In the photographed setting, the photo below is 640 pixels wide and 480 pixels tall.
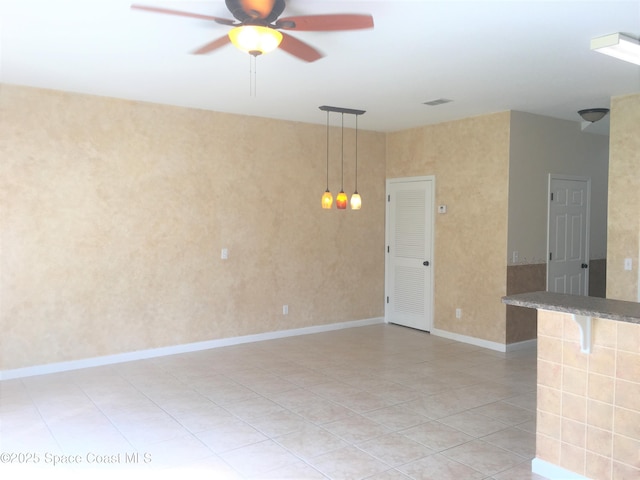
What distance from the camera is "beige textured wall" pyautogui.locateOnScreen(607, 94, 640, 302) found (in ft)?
16.1

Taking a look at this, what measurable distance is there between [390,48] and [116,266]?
142 inches

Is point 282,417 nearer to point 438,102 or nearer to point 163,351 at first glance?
point 163,351

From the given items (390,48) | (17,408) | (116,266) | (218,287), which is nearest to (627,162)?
(390,48)

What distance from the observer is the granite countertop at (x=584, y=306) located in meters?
2.58

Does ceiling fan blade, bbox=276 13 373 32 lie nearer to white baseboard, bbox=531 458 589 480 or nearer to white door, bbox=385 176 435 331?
white baseboard, bbox=531 458 589 480

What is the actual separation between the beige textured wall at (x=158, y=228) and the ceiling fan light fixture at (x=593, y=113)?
2739mm

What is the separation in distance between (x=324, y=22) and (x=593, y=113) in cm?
430

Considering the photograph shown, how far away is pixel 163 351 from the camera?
18.8 feet

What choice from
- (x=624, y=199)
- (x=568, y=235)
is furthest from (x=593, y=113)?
(x=568, y=235)

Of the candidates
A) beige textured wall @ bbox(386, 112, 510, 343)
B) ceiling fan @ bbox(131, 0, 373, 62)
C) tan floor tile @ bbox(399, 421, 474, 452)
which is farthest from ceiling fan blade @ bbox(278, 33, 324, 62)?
beige textured wall @ bbox(386, 112, 510, 343)

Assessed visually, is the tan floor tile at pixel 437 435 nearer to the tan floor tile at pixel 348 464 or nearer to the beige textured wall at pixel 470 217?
the tan floor tile at pixel 348 464

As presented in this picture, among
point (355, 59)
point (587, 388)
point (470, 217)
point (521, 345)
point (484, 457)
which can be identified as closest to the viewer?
point (587, 388)

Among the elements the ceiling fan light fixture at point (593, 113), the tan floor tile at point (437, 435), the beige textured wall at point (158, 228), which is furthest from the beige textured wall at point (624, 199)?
the beige textured wall at point (158, 228)

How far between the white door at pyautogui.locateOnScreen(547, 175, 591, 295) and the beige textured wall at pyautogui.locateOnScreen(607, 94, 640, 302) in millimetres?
1258
